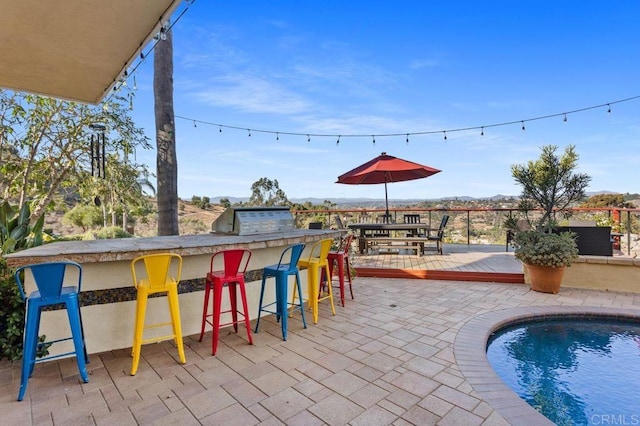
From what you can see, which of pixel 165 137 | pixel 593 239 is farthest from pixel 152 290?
pixel 593 239

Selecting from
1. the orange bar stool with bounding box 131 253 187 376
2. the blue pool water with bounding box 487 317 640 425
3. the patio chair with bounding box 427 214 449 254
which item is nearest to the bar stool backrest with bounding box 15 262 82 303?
the orange bar stool with bounding box 131 253 187 376

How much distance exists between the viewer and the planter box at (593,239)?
4.96 m

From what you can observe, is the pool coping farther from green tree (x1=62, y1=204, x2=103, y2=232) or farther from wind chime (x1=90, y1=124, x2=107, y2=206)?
green tree (x1=62, y1=204, x2=103, y2=232)

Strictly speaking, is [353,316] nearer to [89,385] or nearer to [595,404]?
[595,404]

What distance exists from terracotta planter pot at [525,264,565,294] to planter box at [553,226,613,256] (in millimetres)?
805

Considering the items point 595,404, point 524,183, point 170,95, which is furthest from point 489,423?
point 170,95

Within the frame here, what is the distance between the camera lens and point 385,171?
7102 millimetres

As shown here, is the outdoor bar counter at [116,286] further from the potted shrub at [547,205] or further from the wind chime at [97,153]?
the potted shrub at [547,205]

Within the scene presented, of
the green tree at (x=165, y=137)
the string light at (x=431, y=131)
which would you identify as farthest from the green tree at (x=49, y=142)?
the string light at (x=431, y=131)

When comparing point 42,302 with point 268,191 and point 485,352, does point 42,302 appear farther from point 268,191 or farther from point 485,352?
point 268,191

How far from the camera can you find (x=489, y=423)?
1.74 meters

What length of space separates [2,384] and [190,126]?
7527 mm

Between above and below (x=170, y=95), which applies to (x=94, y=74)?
below
